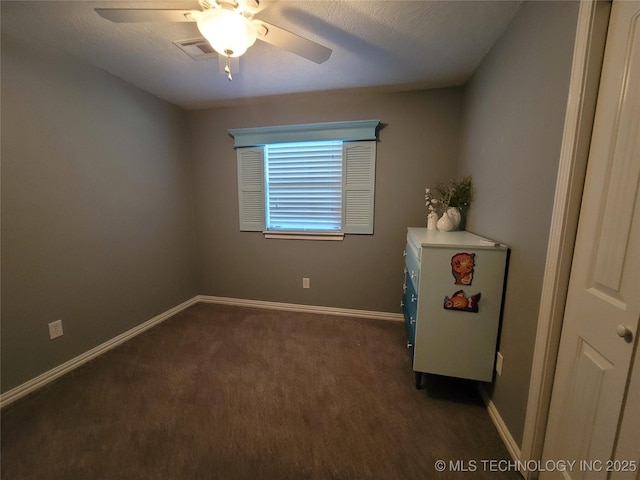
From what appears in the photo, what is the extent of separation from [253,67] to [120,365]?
8.49 ft

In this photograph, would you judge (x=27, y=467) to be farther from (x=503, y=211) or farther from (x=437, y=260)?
(x=503, y=211)

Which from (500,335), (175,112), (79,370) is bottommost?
(79,370)

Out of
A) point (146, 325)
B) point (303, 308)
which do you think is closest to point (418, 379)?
point (303, 308)

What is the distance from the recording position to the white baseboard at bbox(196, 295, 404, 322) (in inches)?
102

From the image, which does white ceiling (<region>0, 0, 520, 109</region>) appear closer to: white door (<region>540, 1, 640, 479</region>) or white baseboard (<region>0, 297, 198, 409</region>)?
white door (<region>540, 1, 640, 479</region>)

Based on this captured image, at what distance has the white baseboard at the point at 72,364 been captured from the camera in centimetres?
152

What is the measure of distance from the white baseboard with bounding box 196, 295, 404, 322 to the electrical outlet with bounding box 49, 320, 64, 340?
4.40 feet

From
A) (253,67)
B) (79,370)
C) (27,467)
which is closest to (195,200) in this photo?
(253,67)

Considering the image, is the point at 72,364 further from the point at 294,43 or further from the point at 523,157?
the point at 523,157

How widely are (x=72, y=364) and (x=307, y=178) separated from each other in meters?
2.54

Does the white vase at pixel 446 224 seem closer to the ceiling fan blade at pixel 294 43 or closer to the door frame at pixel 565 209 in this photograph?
the door frame at pixel 565 209

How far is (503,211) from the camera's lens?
54.6 inches

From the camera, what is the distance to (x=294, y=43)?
1253mm

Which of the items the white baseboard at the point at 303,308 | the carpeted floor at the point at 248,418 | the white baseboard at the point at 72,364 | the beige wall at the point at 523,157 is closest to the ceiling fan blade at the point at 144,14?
the beige wall at the point at 523,157
